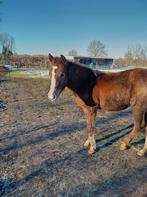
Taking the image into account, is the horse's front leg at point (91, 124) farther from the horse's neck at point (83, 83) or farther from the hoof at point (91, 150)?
the horse's neck at point (83, 83)

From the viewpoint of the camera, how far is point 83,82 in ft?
12.5

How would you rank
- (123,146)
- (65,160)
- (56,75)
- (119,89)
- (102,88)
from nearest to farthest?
(56,75)
(65,160)
(119,89)
(102,88)
(123,146)

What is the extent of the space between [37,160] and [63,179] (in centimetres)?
71

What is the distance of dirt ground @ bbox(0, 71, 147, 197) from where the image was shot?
2.75 m

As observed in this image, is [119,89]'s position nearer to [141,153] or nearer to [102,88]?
[102,88]

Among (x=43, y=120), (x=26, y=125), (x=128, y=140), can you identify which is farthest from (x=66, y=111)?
(x=128, y=140)

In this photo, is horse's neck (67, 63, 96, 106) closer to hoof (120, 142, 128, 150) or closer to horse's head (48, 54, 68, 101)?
horse's head (48, 54, 68, 101)

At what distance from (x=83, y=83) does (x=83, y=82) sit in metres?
0.02

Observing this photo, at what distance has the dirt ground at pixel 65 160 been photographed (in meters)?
2.75

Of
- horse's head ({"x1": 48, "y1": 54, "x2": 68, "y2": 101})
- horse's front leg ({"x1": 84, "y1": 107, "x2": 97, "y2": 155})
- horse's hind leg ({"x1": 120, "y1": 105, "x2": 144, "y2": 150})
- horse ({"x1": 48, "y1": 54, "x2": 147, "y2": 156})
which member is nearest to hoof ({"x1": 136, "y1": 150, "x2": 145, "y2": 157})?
horse ({"x1": 48, "y1": 54, "x2": 147, "y2": 156})

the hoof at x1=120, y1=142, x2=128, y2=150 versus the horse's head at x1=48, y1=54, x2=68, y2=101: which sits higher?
the horse's head at x1=48, y1=54, x2=68, y2=101

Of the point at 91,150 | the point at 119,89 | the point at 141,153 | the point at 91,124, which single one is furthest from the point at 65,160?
the point at 119,89

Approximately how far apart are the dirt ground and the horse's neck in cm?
107

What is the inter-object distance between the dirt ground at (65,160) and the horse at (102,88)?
347 mm
